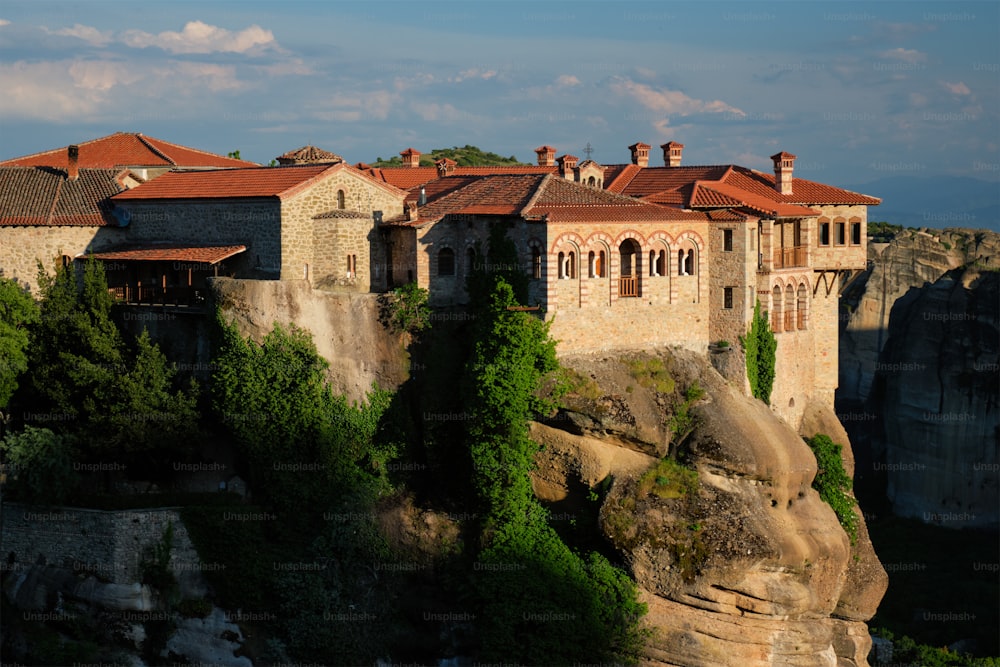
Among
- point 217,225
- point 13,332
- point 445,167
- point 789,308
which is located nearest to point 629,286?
point 789,308

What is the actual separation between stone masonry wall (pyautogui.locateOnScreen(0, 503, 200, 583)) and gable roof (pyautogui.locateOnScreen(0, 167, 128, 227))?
35.7ft

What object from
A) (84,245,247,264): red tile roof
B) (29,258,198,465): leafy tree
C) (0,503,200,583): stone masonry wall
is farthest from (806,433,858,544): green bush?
(0,503,200,583): stone masonry wall

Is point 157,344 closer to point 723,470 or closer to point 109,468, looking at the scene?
point 109,468

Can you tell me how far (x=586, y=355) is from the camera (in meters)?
44.6

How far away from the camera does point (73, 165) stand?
5259 centimetres

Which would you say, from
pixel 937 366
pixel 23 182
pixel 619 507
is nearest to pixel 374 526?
pixel 619 507

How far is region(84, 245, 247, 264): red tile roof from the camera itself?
1832 inches

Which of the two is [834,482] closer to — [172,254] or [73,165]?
[172,254]

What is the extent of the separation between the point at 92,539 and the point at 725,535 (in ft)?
60.2

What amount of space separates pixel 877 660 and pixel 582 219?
28.1m

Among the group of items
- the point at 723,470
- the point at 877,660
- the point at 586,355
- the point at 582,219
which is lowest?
the point at 877,660

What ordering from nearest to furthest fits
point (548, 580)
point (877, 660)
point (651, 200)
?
point (548, 580), point (651, 200), point (877, 660)

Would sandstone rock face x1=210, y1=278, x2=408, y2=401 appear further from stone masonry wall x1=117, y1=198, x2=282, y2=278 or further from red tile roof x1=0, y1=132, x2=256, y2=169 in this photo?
red tile roof x1=0, y1=132, x2=256, y2=169

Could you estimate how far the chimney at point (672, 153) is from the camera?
56.7 meters
